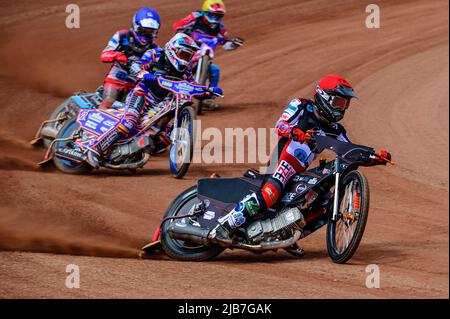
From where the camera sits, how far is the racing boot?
37.0 ft

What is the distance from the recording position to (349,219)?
1095 centimetres

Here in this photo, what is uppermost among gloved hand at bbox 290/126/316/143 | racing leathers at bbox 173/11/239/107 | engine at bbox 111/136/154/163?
racing leathers at bbox 173/11/239/107

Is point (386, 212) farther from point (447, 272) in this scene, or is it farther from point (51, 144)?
point (51, 144)

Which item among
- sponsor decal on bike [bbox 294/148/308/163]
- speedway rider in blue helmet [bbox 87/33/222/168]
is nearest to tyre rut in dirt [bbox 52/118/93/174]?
speedway rider in blue helmet [bbox 87/33/222/168]

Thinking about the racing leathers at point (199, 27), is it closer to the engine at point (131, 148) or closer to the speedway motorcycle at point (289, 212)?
the engine at point (131, 148)

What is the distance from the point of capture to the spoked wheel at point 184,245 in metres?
11.6

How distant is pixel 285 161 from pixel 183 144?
470 cm

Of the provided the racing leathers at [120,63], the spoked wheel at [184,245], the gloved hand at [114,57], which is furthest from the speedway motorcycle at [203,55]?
the spoked wheel at [184,245]

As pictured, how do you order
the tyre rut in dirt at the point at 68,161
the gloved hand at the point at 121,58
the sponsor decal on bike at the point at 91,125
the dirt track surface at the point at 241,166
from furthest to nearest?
the gloved hand at the point at 121,58 → the tyre rut in dirt at the point at 68,161 → the sponsor decal on bike at the point at 91,125 → the dirt track surface at the point at 241,166

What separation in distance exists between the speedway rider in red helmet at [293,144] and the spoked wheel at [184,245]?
0.36m

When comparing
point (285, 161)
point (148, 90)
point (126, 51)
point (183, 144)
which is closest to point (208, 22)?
point (126, 51)

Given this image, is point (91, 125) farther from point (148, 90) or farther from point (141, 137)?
point (148, 90)

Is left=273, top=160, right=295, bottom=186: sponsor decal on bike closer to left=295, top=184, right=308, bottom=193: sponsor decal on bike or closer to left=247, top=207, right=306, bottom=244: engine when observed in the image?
left=295, top=184, right=308, bottom=193: sponsor decal on bike

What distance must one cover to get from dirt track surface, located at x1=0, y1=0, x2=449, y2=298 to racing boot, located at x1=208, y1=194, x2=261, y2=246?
33cm
